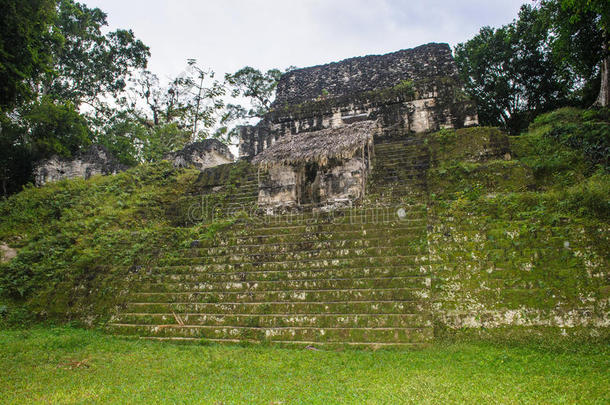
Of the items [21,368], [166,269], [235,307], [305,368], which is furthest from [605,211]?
[21,368]

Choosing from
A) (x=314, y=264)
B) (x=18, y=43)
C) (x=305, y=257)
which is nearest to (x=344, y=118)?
(x=305, y=257)

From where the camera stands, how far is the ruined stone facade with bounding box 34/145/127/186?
14.6 meters

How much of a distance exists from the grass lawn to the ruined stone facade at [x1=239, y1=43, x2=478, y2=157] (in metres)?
9.23

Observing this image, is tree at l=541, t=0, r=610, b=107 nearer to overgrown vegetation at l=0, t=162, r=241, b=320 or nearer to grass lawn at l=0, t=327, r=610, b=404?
grass lawn at l=0, t=327, r=610, b=404

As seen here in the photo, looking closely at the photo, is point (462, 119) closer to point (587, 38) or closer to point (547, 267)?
point (587, 38)

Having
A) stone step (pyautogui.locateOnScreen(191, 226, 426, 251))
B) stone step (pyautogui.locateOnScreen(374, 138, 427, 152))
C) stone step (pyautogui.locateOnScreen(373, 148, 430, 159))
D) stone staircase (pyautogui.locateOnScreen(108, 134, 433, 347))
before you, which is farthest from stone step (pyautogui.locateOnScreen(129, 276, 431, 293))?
stone step (pyautogui.locateOnScreen(374, 138, 427, 152))

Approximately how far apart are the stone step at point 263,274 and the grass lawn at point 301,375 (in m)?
1.40

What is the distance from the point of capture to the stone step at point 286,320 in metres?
4.89

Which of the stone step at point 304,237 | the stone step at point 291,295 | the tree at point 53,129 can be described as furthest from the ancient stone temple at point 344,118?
the tree at point 53,129

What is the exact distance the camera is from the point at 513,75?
16.7 meters

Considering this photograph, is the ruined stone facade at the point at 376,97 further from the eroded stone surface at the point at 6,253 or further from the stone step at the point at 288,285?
the eroded stone surface at the point at 6,253

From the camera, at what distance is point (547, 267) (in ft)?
15.9

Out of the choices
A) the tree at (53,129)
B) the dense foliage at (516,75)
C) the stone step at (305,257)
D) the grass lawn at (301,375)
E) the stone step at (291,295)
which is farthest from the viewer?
the dense foliage at (516,75)

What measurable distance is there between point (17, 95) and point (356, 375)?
640cm
